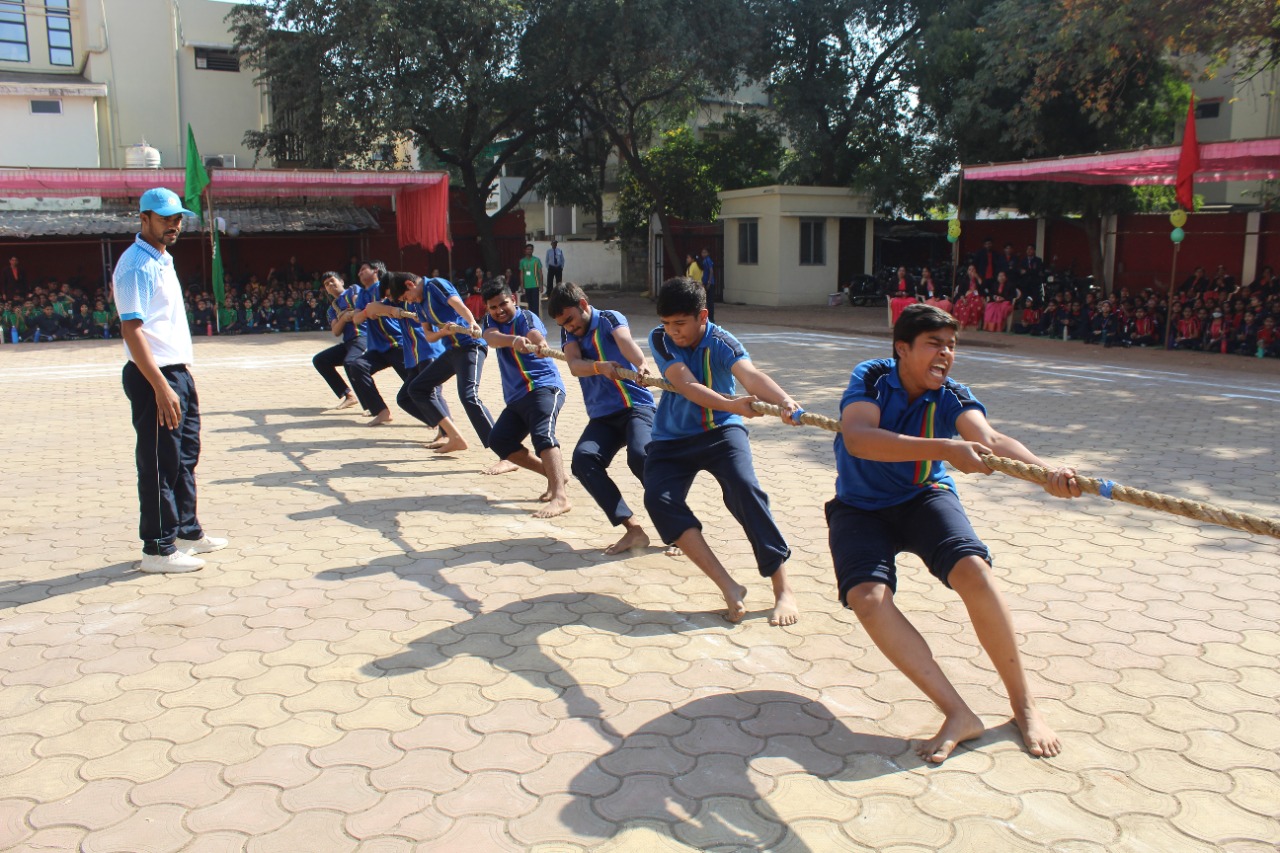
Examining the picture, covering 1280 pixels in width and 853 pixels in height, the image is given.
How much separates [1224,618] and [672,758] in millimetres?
2727

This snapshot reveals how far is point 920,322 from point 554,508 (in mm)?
3442

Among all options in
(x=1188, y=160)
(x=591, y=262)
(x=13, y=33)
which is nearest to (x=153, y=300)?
(x=1188, y=160)

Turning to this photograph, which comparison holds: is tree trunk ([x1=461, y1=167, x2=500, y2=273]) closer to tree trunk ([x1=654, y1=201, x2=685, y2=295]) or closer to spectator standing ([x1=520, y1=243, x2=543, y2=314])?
spectator standing ([x1=520, y1=243, x2=543, y2=314])

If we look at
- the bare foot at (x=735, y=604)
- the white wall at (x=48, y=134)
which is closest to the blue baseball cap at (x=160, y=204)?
the bare foot at (x=735, y=604)

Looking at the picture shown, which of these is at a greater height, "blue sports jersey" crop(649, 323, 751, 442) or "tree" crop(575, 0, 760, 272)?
"tree" crop(575, 0, 760, 272)

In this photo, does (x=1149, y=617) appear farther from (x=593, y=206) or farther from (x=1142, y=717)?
(x=593, y=206)

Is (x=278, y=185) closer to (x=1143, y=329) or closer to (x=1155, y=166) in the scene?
(x=1155, y=166)

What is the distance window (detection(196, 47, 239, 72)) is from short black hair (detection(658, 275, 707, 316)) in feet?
87.5

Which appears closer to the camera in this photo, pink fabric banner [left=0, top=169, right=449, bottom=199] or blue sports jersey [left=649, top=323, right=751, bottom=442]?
blue sports jersey [left=649, top=323, right=751, bottom=442]

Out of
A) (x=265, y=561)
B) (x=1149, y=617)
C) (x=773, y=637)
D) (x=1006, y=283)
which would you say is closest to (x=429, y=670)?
(x=773, y=637)

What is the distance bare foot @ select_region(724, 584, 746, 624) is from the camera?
14.4ft

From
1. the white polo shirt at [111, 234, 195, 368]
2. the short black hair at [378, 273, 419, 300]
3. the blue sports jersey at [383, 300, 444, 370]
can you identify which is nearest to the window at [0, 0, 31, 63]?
the short black hair at [378, 273, 419, 300]

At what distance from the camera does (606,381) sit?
5543 millimetres

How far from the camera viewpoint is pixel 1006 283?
1869 centimetres
